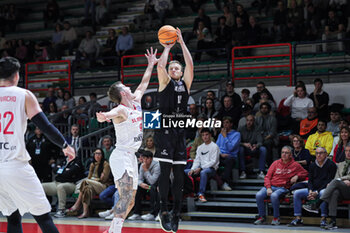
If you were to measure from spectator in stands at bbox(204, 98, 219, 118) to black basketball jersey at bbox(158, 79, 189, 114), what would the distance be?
5.13 meters

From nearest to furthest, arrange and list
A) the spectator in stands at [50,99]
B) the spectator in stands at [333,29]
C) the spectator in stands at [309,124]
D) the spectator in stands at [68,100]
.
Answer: the spectator in stands at [309,124]
the spectator in stands at [333,29]
the spectator in stands at [68,100]
the spectator in stands at [50,99]

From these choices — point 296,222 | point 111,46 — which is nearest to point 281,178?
point 296,222

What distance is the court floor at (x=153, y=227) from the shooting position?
8836 millimetres

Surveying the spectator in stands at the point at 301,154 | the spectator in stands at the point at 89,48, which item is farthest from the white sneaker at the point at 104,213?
the spectator in stands at the point at 89,48

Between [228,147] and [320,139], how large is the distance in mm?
1849

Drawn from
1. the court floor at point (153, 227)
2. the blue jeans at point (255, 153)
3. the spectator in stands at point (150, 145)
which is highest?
the spectator in stands at point (150, 145)

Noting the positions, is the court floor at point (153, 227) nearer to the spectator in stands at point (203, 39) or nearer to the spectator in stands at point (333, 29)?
the spectator in stands at point (333, 29)

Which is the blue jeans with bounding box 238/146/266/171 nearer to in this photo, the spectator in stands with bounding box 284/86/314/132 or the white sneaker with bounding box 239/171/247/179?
the white sneaker with bounding box 239/171/247/179

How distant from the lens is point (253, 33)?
1505cm

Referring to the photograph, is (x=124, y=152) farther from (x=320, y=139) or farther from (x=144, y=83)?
(x=320, y=139)

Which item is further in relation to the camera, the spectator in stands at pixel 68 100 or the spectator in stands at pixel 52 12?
the spectator in stands at pixel 52 12

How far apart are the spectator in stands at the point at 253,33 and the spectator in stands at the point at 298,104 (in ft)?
10.8

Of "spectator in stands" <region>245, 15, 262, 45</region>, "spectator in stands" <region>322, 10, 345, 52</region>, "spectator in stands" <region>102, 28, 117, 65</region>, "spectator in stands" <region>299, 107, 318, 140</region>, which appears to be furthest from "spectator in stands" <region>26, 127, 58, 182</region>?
"spectator in stands" <region>322, 10, 345, 52</region>

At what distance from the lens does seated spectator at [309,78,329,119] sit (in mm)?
11719
